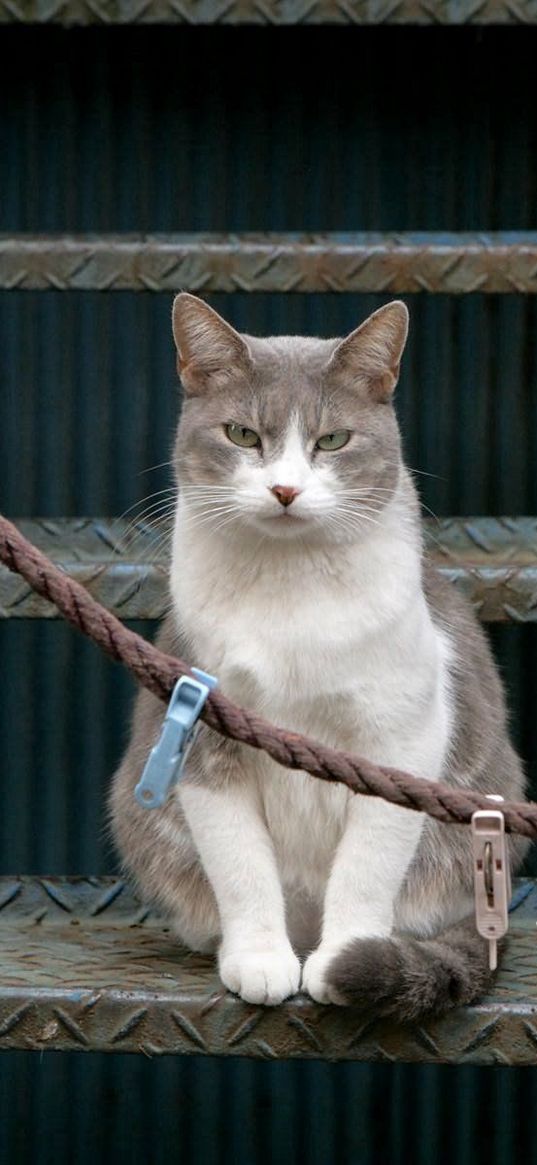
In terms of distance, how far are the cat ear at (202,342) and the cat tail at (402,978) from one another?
2.10 feet

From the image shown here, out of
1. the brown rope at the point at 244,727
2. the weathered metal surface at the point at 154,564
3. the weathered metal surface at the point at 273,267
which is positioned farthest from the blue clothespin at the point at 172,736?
the weathered metal surface at the point at 273,267

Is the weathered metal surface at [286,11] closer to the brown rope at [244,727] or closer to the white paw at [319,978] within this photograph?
the brown rope at [244,727]

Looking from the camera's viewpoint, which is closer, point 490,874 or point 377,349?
point 490,874

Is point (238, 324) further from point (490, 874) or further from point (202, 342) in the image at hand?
point (490, 874)

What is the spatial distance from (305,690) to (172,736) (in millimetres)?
337

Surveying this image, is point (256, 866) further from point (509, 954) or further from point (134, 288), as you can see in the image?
point (134, 288)

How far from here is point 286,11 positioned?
2045mm

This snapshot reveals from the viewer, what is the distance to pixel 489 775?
6.06 ft

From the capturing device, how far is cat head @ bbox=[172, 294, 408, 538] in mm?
1621

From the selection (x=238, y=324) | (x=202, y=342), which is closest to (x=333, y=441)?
(x=202, y=342)

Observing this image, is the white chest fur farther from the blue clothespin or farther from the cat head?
the blue clothespin

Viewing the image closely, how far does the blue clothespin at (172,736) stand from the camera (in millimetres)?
1291

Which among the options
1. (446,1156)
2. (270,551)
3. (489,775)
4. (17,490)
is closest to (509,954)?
(489,775)

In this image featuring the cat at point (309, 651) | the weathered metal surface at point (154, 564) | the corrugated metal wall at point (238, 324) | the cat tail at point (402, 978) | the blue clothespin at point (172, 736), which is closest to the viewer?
the blue clothespin at point (172, 736)
